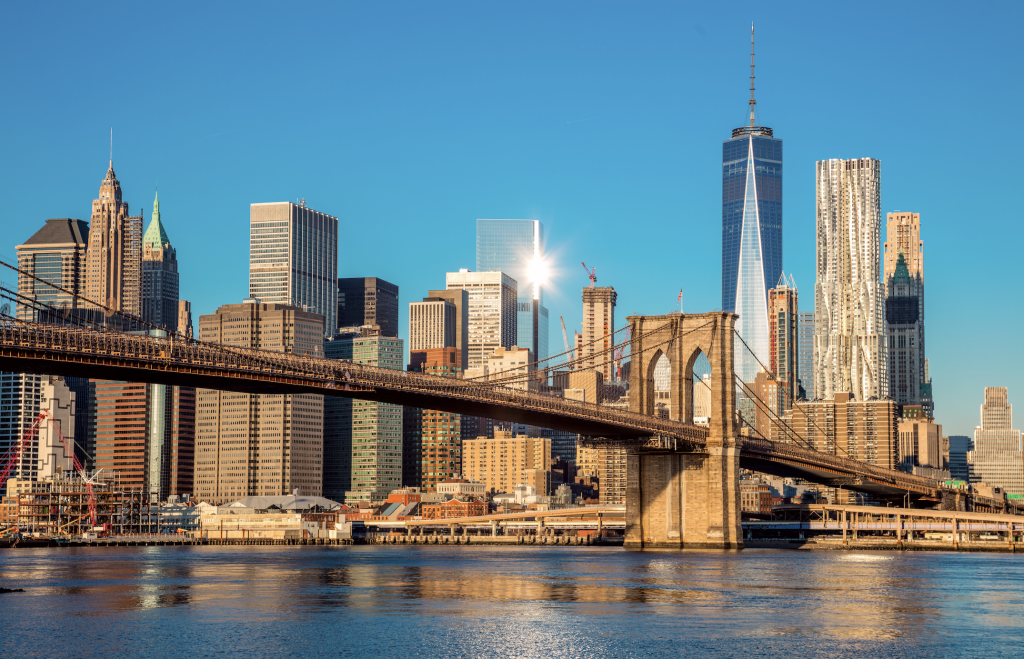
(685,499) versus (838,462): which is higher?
(838,462)

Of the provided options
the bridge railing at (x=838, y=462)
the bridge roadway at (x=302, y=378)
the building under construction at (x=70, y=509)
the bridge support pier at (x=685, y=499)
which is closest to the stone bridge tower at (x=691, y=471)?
the bridge support pier at (x=685, y=499)

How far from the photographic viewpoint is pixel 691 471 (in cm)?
8575

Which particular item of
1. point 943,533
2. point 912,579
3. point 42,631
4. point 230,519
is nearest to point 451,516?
point 230,519

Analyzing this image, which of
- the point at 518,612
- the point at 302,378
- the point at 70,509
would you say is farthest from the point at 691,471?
the point at 70,509

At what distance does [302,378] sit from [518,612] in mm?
24043

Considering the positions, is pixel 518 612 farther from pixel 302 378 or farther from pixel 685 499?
pixel 685 499

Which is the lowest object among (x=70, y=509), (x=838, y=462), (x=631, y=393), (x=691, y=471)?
(x=70, y=509)

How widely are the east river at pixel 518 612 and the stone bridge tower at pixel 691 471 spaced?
1420 centimetres

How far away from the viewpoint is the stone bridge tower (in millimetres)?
84625

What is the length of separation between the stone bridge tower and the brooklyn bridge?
7 centimetres

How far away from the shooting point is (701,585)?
5481 centimetres

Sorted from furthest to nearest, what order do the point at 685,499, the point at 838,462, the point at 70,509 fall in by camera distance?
the point at 70,509
the point at 838,462
the point at 685,499

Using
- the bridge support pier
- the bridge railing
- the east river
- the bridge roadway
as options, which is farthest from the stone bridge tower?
the east river

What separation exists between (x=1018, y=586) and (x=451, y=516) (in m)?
120
